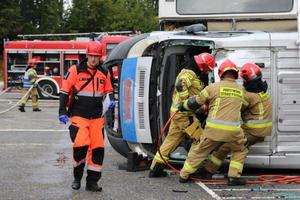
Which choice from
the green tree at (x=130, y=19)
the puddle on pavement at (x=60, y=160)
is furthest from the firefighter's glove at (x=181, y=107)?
the green tree at (x=130, y=19)

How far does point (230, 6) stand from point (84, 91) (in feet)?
10.7

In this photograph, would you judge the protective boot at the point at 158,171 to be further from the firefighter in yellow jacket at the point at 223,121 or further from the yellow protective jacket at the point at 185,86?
the yellow protective jacket at the point at 185,86

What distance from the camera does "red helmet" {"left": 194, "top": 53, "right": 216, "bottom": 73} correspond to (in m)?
7.63

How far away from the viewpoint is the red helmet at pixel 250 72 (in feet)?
24.3

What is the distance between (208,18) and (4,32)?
140 feet

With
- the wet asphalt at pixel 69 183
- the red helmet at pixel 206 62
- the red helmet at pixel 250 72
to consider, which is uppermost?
the red helmet at pixel 206 62

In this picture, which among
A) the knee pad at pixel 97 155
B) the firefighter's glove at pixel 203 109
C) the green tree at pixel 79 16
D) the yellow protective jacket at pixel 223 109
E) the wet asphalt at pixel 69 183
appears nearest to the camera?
the wet asphalt at pixel 69 183

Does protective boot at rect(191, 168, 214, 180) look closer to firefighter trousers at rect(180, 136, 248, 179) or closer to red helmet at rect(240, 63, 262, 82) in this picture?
firefighter trousers at rect(180, 136, 248, 179)

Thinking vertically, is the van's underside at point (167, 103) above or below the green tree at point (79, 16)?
below

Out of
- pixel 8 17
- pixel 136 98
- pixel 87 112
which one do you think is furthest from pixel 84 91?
pixel 8 17

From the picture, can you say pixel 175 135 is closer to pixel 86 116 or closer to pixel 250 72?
pixel 250 72

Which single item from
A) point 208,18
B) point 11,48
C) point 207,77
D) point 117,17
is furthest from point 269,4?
point 117,17

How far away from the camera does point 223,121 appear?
7.22m

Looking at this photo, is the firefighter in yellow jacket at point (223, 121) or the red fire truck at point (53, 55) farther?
the red fire truck at point (53, 55)
